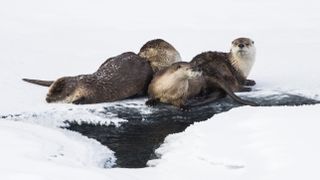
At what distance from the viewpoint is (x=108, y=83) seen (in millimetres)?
6777

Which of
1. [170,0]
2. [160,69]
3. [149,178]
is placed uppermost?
[170,0]

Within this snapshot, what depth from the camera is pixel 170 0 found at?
1466 cm

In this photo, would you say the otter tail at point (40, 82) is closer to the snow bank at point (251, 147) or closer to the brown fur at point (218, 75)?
the brown fur at point (218, 75)

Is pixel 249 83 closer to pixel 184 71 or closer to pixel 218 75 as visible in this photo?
pixel 218 75

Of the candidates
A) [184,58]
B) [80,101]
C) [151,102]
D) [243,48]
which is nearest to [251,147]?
[151,102]

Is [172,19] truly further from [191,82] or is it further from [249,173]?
[249,173]

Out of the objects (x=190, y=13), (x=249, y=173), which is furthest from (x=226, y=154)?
(x=190, y=13)

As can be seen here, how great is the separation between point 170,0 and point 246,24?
3.17 m

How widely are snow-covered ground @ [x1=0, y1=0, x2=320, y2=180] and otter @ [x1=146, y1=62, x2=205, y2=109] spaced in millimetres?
189

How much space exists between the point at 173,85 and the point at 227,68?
0.88 m

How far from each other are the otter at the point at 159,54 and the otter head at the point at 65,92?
1057 mm

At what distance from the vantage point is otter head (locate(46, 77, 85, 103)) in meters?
6.55

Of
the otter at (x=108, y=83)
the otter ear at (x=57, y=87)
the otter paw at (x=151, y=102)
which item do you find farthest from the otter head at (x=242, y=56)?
the otter ear at (x=57, y=87)

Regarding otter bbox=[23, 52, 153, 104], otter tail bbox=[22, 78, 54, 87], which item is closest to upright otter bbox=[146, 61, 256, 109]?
otter bbox=[23, 52, 153, 104]
